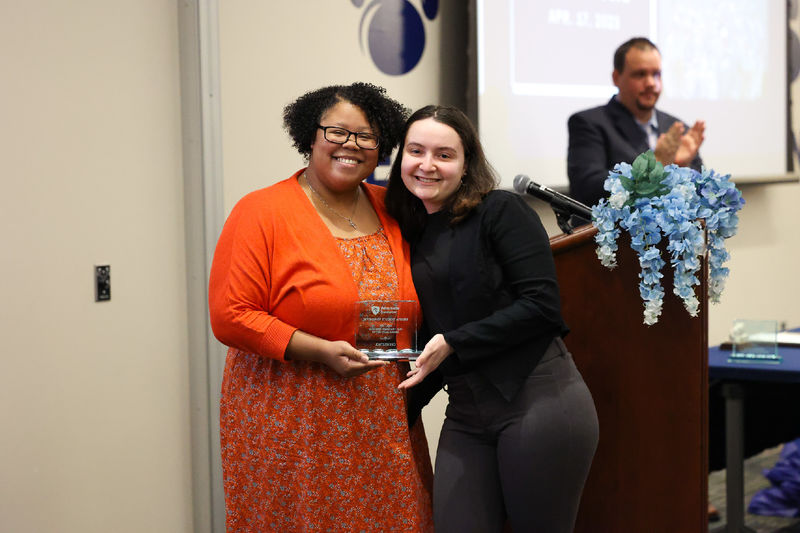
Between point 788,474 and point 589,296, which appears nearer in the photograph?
point 589,296

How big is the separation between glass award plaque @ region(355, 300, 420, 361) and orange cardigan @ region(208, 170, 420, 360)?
0.17 ft

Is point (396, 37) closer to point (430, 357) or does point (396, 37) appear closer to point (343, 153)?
point (343, 153)

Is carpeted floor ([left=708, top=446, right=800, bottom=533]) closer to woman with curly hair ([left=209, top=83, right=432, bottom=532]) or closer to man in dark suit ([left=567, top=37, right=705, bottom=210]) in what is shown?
man in dark suit ([left=567, top=37, right=705, bottom=210])

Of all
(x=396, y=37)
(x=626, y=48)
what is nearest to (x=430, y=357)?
(x=396, y=37)

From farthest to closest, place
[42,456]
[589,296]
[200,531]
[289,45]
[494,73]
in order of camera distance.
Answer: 1. [494,73]
2. [289,45]
3. [200,531]
4. [42,456]
5. [589,296]

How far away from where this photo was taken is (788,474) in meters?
4.40

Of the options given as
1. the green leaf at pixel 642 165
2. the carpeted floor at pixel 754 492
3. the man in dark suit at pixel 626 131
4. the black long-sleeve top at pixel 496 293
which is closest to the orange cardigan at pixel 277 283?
the black long-sleeve top at pixel 496 293

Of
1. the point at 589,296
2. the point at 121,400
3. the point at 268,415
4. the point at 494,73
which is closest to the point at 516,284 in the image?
the point at 589,296

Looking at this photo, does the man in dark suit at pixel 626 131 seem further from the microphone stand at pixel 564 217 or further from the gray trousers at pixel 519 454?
the gray trousers at pixel 519 454

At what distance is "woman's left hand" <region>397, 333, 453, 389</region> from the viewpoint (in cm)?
202

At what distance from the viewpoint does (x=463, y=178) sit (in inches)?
86.8

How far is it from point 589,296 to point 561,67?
2.22 metres

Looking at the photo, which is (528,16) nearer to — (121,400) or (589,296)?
(589,296)

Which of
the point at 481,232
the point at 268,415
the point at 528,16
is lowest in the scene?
the point at 268,415
